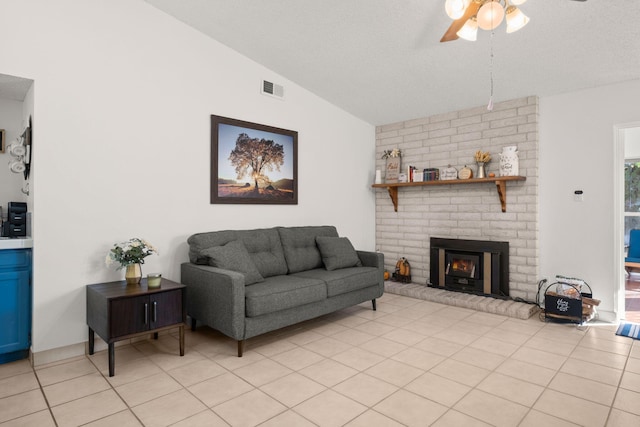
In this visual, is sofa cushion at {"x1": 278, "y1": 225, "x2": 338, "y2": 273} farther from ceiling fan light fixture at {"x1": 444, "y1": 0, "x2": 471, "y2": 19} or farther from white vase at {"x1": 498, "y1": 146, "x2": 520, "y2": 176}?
ceiling fan light fixture at {"x1": 444, "y1": 0, "x2": 471, "y2": 19}

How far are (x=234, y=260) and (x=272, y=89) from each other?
2197 millimetres

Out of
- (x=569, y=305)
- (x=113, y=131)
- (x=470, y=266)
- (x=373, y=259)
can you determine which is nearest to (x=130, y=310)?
(x=113, y=131)

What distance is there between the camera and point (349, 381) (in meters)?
2.55

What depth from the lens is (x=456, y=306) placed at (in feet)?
14.8

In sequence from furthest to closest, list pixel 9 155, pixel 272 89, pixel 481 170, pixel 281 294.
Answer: pixel 481 170 → pixel 272 89 → pixel 9 155 → pixel 281 294

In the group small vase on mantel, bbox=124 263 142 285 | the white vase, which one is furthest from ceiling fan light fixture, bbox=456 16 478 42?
small vase on mantel, bbox=124 263 142 285

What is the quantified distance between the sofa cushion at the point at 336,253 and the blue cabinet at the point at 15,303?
2693mm

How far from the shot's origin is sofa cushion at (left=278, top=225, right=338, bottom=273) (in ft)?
13.4

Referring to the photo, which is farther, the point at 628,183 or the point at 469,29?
the point at 628,183

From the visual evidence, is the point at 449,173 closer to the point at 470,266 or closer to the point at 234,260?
the point at 470,266

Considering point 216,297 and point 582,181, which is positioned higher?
point 582,181

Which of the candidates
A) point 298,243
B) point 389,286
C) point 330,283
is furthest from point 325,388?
point 389,286

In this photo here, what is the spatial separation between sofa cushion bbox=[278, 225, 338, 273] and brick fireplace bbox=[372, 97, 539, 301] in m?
1.66

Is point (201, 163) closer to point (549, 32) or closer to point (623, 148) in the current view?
point (549, 32)
